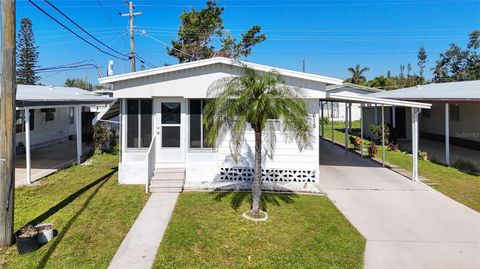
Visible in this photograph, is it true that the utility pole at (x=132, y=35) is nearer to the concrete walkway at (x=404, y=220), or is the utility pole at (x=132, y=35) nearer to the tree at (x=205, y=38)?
the tree at (x=205, y=38)

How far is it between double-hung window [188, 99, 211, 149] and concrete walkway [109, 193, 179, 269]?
2.05 m

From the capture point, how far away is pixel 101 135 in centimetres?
1602

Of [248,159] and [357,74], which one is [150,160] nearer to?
[248,159]

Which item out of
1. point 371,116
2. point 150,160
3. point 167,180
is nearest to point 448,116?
point 371,116

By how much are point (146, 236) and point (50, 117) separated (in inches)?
604

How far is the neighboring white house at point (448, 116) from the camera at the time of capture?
42.5ft

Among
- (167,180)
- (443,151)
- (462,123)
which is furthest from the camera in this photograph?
(462,123)

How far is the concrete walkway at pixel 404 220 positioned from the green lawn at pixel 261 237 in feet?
1.31

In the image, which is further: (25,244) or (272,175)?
(272,175)

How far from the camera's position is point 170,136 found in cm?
1018

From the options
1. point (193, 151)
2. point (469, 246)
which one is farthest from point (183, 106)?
point (469, 246)

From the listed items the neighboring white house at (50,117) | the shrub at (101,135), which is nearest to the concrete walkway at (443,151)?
the shrub at (101,135)

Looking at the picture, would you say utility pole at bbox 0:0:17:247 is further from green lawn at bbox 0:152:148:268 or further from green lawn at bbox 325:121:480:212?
green lawn at bbox 325:121:480:212

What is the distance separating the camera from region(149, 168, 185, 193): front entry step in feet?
30.1
